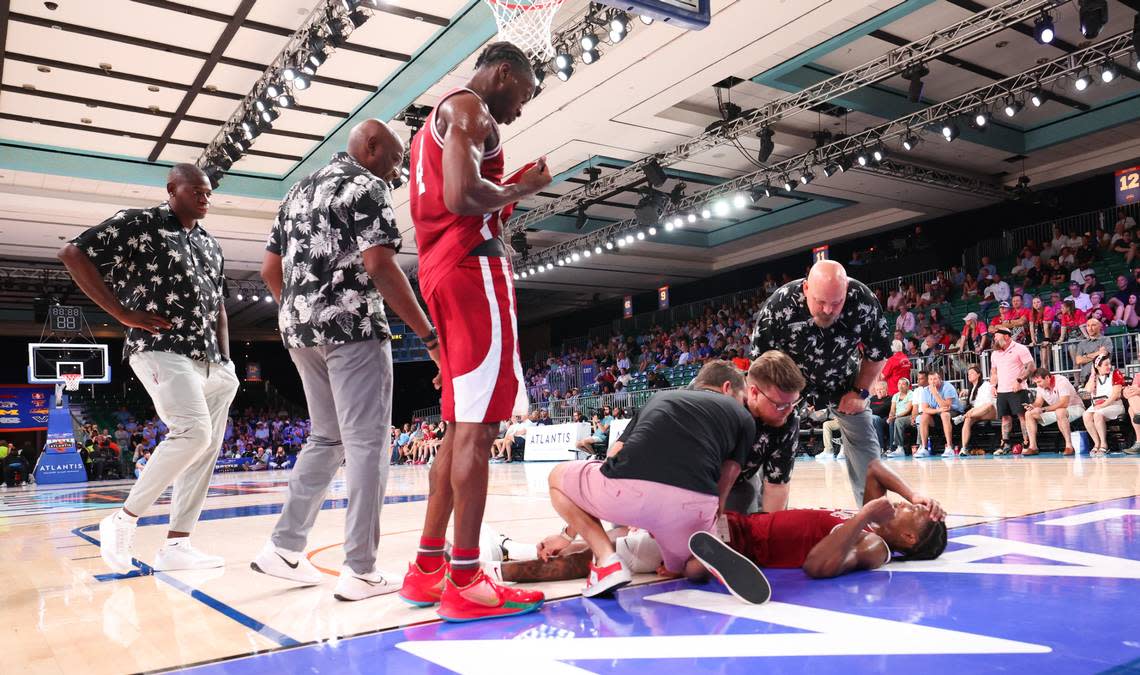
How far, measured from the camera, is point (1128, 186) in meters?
14.2

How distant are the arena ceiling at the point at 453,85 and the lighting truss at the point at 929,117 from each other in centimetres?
35

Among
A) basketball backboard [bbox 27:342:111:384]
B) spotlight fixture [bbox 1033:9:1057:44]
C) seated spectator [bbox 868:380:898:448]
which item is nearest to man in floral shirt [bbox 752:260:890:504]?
spotlight fixture [bbox 1033:9:1057:44]

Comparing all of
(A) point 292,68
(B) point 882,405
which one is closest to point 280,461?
(A) point 292,68

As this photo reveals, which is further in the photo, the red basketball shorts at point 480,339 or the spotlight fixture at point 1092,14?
the spotlight fixture at point 1092,14

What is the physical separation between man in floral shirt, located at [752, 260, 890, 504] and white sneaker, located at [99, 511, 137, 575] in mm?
2875

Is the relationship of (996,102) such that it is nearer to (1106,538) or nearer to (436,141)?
(1106,538)

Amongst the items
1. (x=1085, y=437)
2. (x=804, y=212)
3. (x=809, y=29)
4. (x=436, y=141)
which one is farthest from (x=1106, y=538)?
(x=804, y=212)

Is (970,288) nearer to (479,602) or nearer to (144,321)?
(144,321)

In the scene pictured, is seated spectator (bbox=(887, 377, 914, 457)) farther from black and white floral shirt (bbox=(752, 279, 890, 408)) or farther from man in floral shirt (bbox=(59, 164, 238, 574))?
man in floral shirt (bbox=(59, 164, 238, 574))

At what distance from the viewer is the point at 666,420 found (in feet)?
8.59

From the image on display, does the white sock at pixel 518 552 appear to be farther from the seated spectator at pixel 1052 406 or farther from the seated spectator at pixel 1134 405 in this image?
the seated spectator at pixel 1052 406

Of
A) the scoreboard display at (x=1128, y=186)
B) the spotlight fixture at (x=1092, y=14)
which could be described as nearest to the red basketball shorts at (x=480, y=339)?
the spotlight fixture at (x=1092, y=14)

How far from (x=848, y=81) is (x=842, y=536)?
32.7 feet

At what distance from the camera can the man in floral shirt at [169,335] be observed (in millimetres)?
3348
